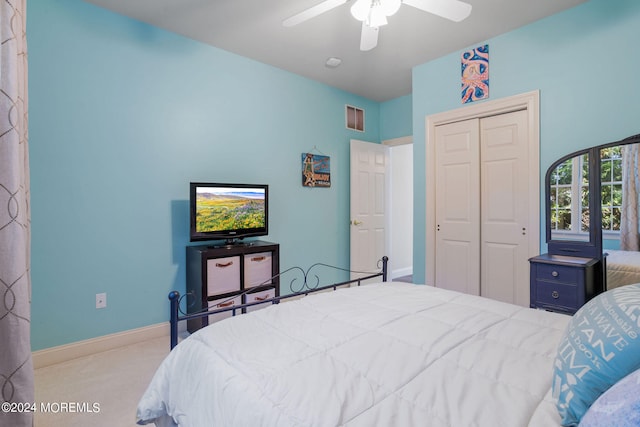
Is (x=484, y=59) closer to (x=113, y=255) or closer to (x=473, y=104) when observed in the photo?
(x=473, y=104)

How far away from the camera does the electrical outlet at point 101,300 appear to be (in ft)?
8.26

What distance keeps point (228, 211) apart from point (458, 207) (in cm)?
229

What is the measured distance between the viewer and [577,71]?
2531 millimetres

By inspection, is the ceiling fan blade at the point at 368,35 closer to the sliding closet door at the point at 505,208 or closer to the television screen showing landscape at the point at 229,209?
the sliding closet door at the point at 505,208

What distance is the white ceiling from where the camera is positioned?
8.13 ft

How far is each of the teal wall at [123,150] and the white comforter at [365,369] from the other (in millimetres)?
1708

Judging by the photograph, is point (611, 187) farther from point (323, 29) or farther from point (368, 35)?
point (323, 29)

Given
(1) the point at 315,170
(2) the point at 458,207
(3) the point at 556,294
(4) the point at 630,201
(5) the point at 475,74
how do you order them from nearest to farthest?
1. (4) the point at 630,201
2. (3) the point at 556,294
3. (5) the point at 475,74
4. (2) the point at 458,207
5. (1) the point at 315,170

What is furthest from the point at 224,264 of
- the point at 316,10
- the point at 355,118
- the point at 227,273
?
the point at 355,118

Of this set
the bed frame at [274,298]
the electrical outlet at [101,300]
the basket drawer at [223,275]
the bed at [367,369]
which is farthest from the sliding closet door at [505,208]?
the electrical outlet at [101,300]

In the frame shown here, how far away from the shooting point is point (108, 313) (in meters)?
Result: 2.57

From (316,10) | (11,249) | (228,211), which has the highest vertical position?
(316,10)

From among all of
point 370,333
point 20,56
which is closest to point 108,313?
point 20,56

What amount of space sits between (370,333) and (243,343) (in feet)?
1.48
